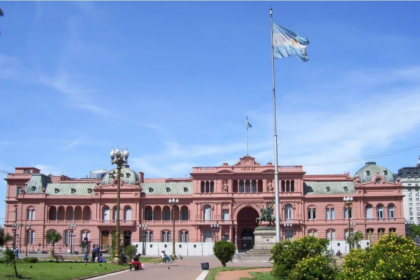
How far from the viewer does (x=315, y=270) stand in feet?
76.4

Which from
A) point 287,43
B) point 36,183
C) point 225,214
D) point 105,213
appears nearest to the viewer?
point 287,43

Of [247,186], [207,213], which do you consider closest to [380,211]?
[247,186]

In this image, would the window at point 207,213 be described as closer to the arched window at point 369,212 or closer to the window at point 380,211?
the arched window at point 369,212

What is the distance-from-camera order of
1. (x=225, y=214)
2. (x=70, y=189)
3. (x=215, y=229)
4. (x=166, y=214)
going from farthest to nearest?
(x=70, y=189) < (x=166, y=214) < (x=225, y=214) < (x=215, y=229)

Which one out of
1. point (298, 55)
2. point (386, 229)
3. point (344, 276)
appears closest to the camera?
point (344, 276)

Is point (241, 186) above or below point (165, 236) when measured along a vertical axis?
above

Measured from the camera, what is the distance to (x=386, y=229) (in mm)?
92000

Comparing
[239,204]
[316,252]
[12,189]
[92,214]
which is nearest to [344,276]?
[316,252]

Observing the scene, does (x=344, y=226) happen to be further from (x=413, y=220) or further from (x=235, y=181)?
(x=413, y=220)

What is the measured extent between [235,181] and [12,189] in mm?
47307

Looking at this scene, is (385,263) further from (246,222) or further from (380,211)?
(246,222)

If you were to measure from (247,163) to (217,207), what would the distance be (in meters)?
9.60

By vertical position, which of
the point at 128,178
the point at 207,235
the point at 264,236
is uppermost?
the point at 128,178

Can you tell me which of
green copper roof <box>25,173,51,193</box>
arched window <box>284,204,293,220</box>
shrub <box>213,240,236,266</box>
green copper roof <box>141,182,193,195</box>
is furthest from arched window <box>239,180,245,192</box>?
shrub <box>213,240,236,266</box>
